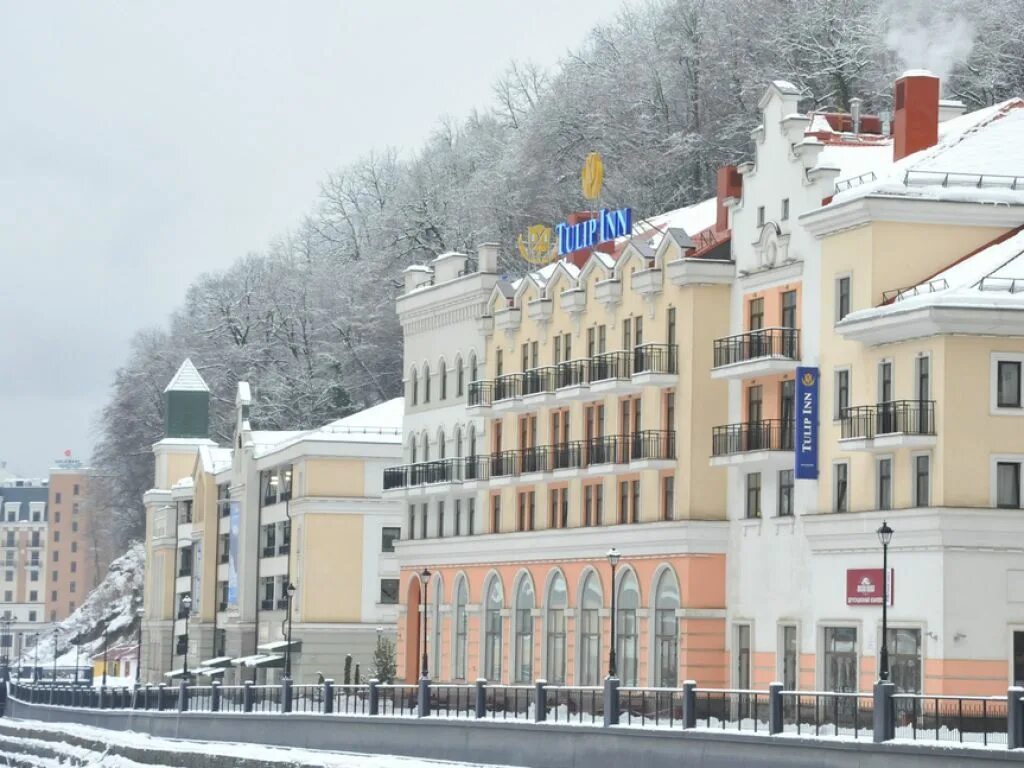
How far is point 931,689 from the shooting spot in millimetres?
62344

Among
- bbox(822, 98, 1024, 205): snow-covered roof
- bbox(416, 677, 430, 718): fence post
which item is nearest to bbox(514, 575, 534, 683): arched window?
bbox(416, 677, 430, 718): fence post

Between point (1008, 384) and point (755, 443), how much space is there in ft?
36.3

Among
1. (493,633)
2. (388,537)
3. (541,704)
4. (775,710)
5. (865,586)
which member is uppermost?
(388,537)

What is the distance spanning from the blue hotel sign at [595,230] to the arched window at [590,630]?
38.1 feet

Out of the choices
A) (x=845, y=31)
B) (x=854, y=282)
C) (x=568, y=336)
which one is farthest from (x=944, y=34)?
(x=854, y=282)

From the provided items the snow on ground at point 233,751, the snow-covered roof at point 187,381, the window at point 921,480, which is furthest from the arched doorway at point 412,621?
the snow-covered roof at point 187,381

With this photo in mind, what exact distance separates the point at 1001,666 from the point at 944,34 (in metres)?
36.2

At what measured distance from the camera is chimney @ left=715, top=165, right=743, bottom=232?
79.7 metres

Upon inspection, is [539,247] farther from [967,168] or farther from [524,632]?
[967,168]

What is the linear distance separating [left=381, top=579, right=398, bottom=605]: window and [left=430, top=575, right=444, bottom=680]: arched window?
14.9 m

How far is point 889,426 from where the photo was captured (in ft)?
214

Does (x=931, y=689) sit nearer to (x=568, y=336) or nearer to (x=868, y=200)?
(x=868, y=200)

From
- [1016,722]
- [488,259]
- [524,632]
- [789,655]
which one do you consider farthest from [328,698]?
[1016,722]

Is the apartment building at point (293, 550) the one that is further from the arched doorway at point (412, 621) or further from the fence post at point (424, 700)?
the fence post at point (424, 700)
